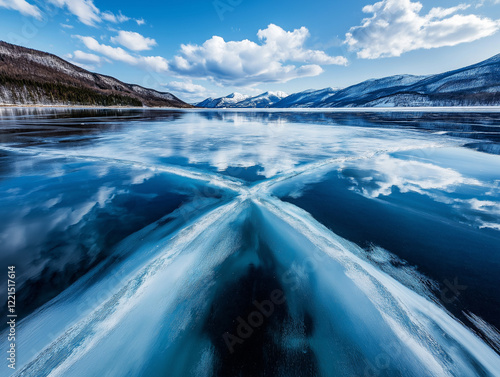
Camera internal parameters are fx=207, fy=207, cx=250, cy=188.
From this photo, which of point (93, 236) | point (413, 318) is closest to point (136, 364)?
point (93, 236)

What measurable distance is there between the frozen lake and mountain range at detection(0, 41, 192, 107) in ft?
406

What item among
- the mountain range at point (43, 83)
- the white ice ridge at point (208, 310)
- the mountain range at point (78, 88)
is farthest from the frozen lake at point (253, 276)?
the mountain range at point (78, 88)

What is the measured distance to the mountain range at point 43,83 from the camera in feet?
288

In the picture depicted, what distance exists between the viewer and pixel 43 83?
4124 inches

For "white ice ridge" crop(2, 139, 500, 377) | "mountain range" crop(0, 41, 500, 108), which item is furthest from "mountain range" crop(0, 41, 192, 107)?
"white ice ridge" crop(2, 139, 500, 377)

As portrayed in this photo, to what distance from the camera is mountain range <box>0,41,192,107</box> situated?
8781cm

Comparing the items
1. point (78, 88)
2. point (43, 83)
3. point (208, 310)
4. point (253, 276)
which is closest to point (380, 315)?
point (253, 276)

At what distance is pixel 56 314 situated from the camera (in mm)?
2547

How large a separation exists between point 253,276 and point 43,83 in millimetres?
155735

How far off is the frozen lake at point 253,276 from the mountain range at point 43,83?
123832 millimetres

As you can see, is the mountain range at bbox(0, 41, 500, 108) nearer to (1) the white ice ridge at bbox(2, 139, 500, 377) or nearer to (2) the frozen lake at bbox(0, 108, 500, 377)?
(2) the frozen lake at bbox(0, 108, 500, 377)

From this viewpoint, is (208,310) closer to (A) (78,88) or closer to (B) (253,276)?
(B) (253,276)

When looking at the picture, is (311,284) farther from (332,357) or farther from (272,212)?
(272,212)

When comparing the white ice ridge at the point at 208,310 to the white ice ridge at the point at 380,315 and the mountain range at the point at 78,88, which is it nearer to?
the white ice ridge at the point at 380,315
